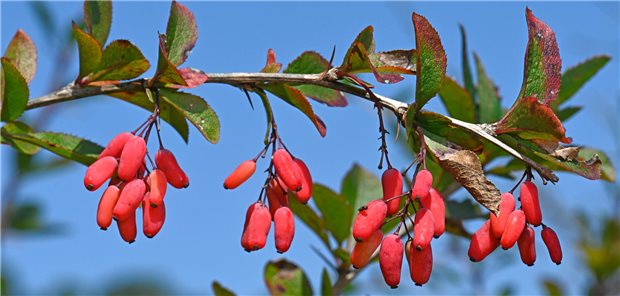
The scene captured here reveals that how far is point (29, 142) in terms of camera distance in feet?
6.57

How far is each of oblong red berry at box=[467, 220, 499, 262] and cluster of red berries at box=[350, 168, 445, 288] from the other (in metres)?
0.07

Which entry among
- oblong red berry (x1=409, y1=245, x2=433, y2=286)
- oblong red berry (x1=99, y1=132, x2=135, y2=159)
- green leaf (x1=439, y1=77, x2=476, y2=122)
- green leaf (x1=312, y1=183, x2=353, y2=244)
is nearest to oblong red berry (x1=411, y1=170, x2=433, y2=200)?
oblong red berry (x1=409, y1=245, x2=433, y2=286)

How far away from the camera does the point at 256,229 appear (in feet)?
5.52

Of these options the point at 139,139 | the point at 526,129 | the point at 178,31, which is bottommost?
the point at 526,129

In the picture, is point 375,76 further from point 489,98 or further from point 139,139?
point 489,98

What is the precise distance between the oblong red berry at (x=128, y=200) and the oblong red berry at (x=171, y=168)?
72 millimetres

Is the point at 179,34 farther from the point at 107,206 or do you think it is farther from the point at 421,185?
the point at 421,185

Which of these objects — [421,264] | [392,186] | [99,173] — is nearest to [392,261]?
[421,264]

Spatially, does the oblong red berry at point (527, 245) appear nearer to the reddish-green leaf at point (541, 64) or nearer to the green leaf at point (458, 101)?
the reddish-green leaf at point (541, 64)

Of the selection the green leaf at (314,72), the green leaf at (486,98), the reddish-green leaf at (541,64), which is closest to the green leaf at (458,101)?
the green leaf at (486,98)

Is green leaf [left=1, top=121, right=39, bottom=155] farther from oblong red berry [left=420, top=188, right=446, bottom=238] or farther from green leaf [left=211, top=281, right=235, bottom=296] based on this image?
oblong red berry [left=420, top=188, right=446, bottom=238]

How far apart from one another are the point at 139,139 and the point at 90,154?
309 millimetres

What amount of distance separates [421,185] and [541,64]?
364 mm

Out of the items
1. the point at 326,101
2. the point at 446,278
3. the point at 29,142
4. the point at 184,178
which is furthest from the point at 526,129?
the point at 446,278
